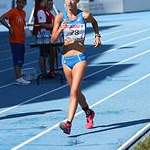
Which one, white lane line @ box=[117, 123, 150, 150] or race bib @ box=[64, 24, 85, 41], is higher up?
race bib @ box=[64, 24, 85, 41]

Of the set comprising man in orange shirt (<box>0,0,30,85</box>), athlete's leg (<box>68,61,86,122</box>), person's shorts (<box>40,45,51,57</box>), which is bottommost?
person's shorts (<box>40,45,51,57</box>)

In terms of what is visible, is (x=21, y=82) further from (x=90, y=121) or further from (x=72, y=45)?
(x=72, y=45)

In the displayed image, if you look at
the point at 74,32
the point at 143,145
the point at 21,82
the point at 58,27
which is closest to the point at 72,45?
the point at 74,32

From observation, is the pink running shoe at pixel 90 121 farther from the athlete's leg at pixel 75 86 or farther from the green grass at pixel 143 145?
the green grass at pixel 143 145

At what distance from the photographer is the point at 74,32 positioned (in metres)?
9.30

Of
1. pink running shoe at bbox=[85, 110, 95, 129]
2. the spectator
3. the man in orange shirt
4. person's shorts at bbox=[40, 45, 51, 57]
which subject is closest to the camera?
pink running shoe at bbox=[85, 110, 95, 129]

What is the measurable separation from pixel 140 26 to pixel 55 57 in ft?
61.3

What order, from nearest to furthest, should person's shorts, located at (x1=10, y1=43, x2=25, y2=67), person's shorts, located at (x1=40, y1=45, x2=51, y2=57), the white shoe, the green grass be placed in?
1. the green grass
2. person's shorts, located at (x1=10, y1=43, x2=25, y2=67)
3. the white shoe
4. person's shorts, located at (x1=40, y1=45, x2=51, y2=57)

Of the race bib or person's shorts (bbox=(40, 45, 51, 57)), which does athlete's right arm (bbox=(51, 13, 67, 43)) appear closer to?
the race bib

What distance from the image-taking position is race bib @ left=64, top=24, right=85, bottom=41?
9273mm

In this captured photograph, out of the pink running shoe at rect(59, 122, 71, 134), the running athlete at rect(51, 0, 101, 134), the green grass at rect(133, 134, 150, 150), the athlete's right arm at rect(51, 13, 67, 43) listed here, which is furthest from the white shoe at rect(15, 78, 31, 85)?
the green grass at rect(133, 134, 150, 150)

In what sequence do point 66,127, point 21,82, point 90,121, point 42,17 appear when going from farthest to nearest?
point 21,82, point 42,17, point 90,121, point 66,127

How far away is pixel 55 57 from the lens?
15.8 meters

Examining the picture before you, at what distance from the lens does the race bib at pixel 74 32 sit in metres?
9.27
